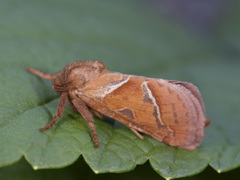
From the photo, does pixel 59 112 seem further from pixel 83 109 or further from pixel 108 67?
pixel 108 67

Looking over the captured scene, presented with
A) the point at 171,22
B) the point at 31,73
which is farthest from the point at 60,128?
the point at 171,22

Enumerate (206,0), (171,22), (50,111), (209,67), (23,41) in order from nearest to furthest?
(50,111), (23,41), (209,67), (171,22), (206,0)

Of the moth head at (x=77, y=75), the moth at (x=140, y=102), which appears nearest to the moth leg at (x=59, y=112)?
the moth at (x=140, y=102)

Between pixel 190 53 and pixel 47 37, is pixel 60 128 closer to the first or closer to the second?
pixel 47 37

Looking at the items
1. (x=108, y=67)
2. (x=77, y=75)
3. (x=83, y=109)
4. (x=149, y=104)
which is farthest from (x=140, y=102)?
(x=108, y=67)

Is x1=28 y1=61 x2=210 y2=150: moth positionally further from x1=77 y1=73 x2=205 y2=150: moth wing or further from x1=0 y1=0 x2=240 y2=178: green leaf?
x1=0 y1=0 x2=240 y2=178: green leaf

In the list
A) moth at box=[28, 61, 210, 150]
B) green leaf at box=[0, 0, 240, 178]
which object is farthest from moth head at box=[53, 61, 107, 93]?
green leaf at box=[0, 0, 240, 178]

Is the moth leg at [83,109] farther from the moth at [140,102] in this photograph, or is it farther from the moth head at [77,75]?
the moth head at [77,75]
